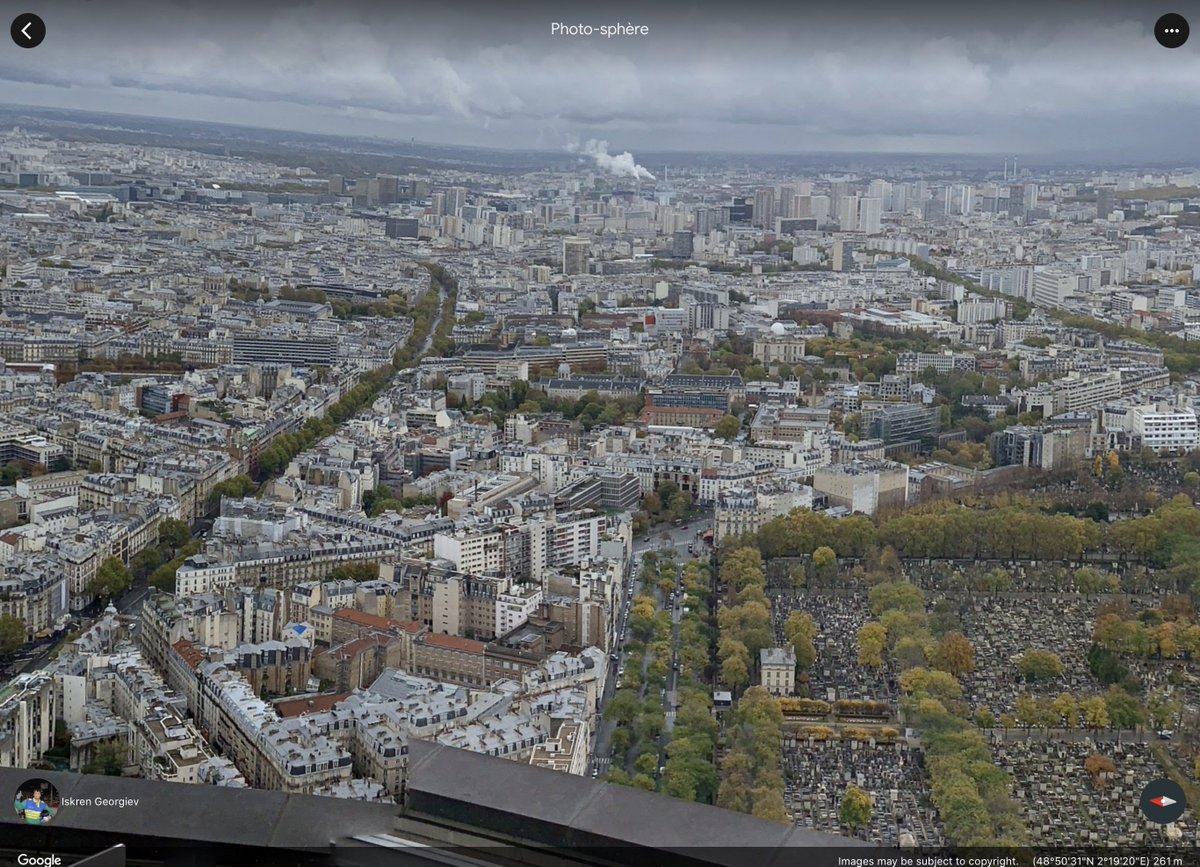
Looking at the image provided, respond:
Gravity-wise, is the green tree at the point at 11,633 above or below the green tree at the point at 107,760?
below

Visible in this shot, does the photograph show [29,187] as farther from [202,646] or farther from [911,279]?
[911,279]

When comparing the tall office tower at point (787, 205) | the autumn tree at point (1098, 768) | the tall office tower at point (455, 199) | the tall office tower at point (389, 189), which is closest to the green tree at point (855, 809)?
the autumn tree at point (1098, 768)

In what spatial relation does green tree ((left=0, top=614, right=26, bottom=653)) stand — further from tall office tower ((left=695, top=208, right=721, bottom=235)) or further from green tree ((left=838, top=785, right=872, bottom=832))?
tall office tower ((left=695, top=208, right=721, bottom=235))

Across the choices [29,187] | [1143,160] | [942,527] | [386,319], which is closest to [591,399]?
[386,319]

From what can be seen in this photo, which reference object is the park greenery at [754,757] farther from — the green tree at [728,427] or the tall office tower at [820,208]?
the green tree at [728,427]

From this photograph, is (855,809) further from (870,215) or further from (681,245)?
(681,245)

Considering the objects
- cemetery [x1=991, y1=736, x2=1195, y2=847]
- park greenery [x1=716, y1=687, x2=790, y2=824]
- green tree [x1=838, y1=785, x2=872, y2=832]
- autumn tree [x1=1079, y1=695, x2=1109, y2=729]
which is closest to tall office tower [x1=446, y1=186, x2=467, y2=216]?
park greenery [x1=716, y1=687, x2=790, y2=824]
